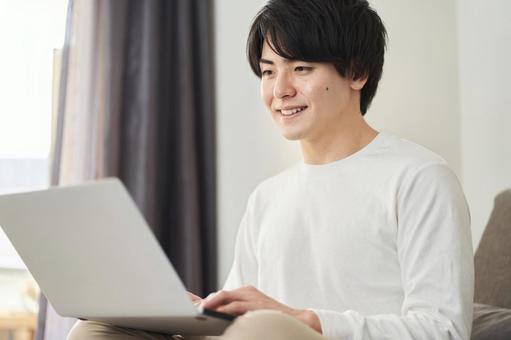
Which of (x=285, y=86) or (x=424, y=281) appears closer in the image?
(x=424, y=281)

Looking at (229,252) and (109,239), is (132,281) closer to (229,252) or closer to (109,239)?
(109,239)

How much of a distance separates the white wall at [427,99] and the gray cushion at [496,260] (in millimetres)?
433

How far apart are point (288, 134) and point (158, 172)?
4.82 feet

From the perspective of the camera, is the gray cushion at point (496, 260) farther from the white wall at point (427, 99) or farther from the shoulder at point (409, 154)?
the white wall at point (427, 99)

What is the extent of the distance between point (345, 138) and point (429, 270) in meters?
0.41

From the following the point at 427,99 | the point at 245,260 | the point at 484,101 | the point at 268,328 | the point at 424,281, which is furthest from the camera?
the point at 427,99

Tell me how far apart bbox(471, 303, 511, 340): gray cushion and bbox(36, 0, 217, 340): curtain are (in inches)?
66.9

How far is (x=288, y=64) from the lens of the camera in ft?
5.41

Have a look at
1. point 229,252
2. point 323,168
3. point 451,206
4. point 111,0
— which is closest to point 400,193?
point 451,206

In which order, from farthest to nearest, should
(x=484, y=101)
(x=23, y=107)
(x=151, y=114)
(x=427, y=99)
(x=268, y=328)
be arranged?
(x=151, y=114) < (x=23, y=107) < (x=427, y=99) < (x=484, y=101) < (x=268, y=328)

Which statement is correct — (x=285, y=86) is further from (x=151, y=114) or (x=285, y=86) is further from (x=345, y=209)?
(x=151, y=114)

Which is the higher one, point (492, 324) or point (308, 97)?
point (308, 97)

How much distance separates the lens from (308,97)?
1637 mm

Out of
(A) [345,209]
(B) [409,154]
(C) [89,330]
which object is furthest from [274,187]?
(C) [89,330]
